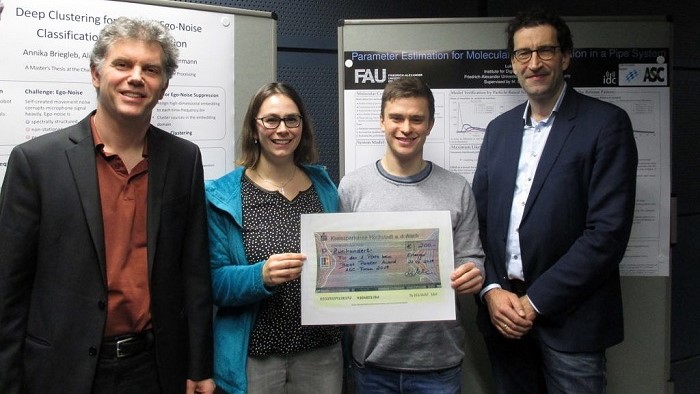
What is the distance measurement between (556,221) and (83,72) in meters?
1.55

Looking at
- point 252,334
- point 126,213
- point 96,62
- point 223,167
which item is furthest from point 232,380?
point 96,62

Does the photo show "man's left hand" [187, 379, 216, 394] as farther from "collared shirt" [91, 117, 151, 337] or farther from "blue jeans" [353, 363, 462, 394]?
"blue jeans" [353, 363, 462, 394]

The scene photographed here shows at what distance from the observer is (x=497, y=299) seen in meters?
1.59

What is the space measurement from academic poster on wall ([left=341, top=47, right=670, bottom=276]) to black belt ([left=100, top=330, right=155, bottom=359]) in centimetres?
102

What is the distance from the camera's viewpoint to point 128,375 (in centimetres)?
122

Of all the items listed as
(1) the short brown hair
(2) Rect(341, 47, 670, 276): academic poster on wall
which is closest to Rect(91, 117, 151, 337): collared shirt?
(1) the short brown hair

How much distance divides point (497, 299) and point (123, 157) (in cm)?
115

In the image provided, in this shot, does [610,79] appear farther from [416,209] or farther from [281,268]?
[281,268]

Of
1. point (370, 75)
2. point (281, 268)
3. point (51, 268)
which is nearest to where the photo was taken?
point (51, 268)

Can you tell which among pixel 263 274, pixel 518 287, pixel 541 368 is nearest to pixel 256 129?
pixel 263 274

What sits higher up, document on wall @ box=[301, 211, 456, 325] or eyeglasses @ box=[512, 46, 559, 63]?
eyeglasses @ box=[512, 46, 559, 63]

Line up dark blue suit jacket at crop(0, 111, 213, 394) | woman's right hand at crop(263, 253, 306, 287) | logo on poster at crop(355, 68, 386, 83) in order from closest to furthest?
dark blue suit jacket at crop(0, 111, 213, 394)
woman's right hand at crop(263, 253, 306, 287)
logo on poster at crop(355, 68, 386, 83)

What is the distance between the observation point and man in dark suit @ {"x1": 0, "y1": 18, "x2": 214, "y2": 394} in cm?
116

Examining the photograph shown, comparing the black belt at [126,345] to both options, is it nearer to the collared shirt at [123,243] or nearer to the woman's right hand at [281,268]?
the collared shirt at [123,243]
